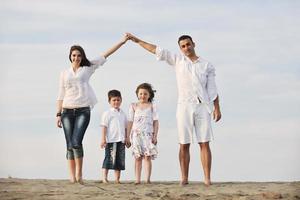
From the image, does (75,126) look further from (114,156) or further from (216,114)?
(216,114)

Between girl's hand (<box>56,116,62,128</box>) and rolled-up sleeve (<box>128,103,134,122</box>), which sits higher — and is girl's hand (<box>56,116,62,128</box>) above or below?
below

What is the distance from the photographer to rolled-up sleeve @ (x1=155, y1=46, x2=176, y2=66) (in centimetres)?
973

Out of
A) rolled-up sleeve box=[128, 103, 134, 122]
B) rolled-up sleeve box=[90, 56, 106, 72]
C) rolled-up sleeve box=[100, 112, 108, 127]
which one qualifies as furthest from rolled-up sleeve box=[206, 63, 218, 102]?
rolled-up sleeve box=[100, 112, 108, 127]

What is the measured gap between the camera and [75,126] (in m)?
9.87

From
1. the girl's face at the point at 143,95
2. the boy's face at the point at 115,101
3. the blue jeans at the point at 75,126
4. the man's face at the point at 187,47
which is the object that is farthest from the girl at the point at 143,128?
the man's face at the point at 187,47

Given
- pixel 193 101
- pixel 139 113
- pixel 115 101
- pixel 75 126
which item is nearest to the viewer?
pixel 193 101

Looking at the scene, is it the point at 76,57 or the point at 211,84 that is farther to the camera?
the point at 76,57

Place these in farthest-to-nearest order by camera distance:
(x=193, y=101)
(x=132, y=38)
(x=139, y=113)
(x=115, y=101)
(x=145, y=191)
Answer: (x=115, y=101), (x=139, y=113), (x=132, y=38), (x=193, y=101), (x=145, y=191)

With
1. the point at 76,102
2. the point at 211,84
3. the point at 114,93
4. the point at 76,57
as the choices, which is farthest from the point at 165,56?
the point at 76,102

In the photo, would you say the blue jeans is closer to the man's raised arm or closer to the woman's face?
the woman's face

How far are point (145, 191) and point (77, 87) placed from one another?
215 cm

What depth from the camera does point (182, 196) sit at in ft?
27.6

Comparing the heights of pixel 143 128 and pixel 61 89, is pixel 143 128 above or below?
below

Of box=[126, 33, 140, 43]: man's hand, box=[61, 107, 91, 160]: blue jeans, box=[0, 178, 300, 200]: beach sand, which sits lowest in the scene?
box=[0, 178, 300, 200]: beach sand
